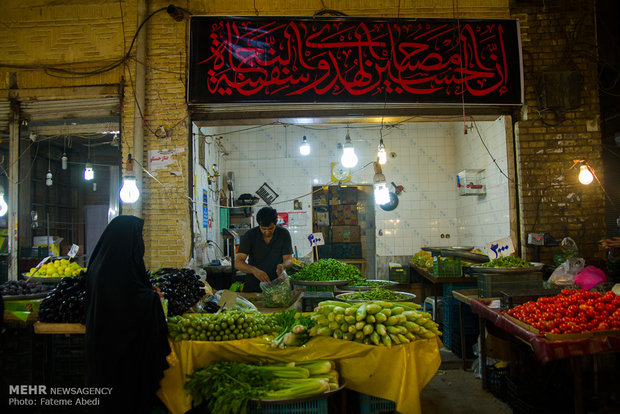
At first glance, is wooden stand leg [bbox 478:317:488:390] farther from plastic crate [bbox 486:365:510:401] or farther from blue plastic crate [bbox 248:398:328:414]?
blue plastic crate [bbox 248:398:328:414]

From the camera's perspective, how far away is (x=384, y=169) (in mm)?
9969

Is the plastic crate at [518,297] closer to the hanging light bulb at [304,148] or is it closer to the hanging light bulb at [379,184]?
the hanging light bulb at [379,184]

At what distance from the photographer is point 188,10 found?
624 cm

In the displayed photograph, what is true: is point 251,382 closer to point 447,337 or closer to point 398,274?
point 447,337

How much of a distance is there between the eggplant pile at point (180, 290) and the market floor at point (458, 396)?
2.66 m

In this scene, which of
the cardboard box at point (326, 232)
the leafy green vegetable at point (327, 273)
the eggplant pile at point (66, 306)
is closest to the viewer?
the eggplant pile at point (66, 306)

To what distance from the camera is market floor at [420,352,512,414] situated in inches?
158

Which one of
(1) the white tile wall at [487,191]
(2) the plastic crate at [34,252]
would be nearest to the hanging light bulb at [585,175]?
(1) the white tile wall at [487,191]

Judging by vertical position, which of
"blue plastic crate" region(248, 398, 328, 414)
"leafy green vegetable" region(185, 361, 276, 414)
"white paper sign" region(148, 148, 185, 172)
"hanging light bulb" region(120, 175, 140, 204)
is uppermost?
"white paper sign" region(148, 148, 185, 172)

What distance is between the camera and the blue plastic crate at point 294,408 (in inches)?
108

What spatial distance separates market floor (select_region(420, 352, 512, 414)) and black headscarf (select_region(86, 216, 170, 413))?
2.81 m

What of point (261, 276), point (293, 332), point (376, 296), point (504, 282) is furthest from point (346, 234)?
point (293, 332)

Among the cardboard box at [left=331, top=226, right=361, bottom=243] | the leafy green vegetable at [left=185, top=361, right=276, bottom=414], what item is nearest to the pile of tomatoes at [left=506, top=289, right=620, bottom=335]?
the leafy green vegetable at [left=185, top=361, right=276, bottom=414]

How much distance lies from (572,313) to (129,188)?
17.7 feet
